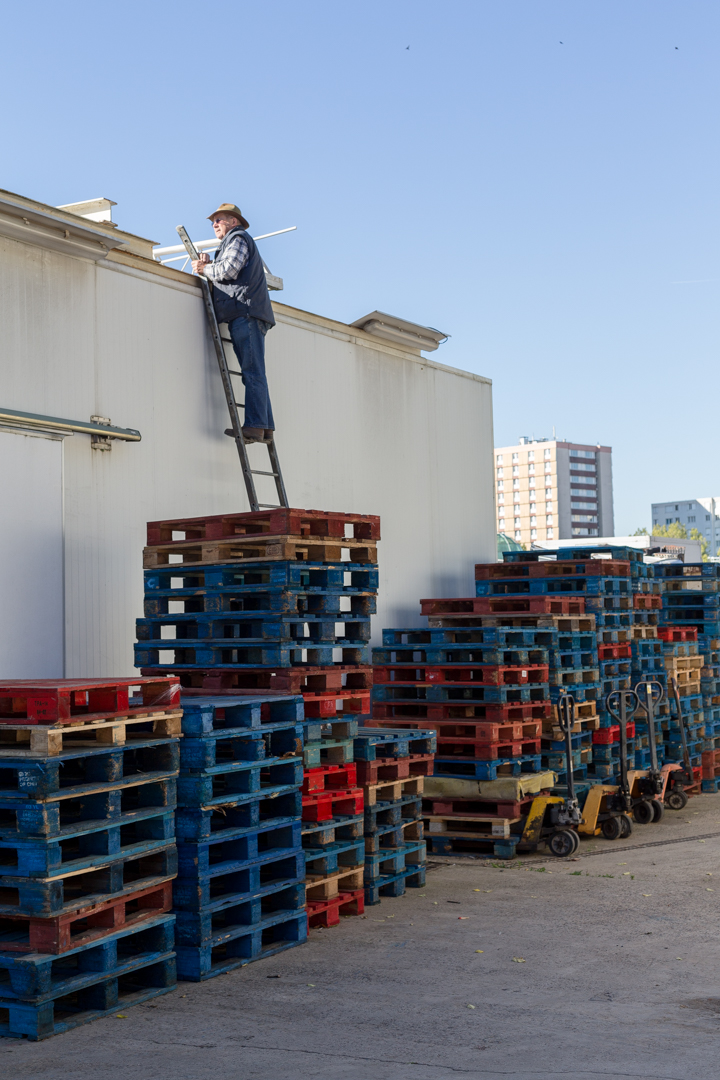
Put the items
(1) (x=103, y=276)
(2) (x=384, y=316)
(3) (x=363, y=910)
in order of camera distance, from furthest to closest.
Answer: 1. (2) (x=384, y=316)
2. (1) (x=103, y=276)
3. (3) (x=363, y=910)

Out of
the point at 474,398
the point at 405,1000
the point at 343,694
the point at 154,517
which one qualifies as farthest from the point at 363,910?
the point at 474,398

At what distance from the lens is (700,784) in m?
15.9

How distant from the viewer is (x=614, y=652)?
14281 mm

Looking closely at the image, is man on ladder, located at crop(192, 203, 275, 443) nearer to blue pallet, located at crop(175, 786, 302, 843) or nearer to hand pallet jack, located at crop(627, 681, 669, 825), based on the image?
blue pallet, located at crop(175, 786, 302, 843)

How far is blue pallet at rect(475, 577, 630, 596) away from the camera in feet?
46.4

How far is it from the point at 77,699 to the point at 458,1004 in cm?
278

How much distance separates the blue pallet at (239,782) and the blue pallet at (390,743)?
1107mm

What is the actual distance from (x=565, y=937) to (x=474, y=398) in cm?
1077

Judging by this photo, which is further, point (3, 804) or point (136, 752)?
point (136, 752)

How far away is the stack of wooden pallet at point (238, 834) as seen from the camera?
7.00 meters

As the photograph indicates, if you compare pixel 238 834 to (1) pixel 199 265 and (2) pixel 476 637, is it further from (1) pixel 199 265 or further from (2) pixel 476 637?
(1) pixel 199 265

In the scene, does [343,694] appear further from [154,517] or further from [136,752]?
[154,517]

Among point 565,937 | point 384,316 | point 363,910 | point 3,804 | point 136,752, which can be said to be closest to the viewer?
point 3,804

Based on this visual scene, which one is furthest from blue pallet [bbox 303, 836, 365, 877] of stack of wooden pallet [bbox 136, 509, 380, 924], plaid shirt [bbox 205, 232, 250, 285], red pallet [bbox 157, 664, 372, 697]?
plaid shirt [bbox 205, 232, 250, 285]
